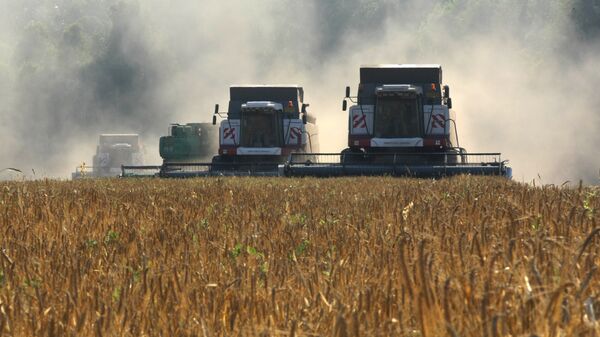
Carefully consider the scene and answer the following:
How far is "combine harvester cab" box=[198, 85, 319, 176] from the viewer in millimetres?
30969

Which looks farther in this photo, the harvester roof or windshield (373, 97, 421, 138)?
the harvester roof

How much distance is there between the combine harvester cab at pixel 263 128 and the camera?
3097 cm

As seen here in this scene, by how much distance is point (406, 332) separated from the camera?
2.65m

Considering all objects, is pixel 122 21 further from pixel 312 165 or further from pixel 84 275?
pixel 84 275

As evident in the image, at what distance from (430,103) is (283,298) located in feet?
75.9

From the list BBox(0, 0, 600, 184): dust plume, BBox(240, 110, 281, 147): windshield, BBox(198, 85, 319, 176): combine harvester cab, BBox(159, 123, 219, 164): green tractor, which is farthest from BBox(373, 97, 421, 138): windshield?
BBox(159, 123, 219, 164): green tractor

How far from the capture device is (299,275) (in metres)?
4.12

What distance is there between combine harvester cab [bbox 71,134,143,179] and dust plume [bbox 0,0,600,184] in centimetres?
974

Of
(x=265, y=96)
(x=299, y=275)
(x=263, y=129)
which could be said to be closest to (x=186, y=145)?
(x=265, y=96)

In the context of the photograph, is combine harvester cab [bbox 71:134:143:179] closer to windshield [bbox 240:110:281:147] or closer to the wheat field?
windshield [bbox 240:110:281:147]

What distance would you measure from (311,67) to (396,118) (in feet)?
227

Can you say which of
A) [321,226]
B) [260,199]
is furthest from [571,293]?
[260,199]

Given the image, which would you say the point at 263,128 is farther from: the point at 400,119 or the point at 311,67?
the point at 311,67

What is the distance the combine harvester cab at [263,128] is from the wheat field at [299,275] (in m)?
22.6
